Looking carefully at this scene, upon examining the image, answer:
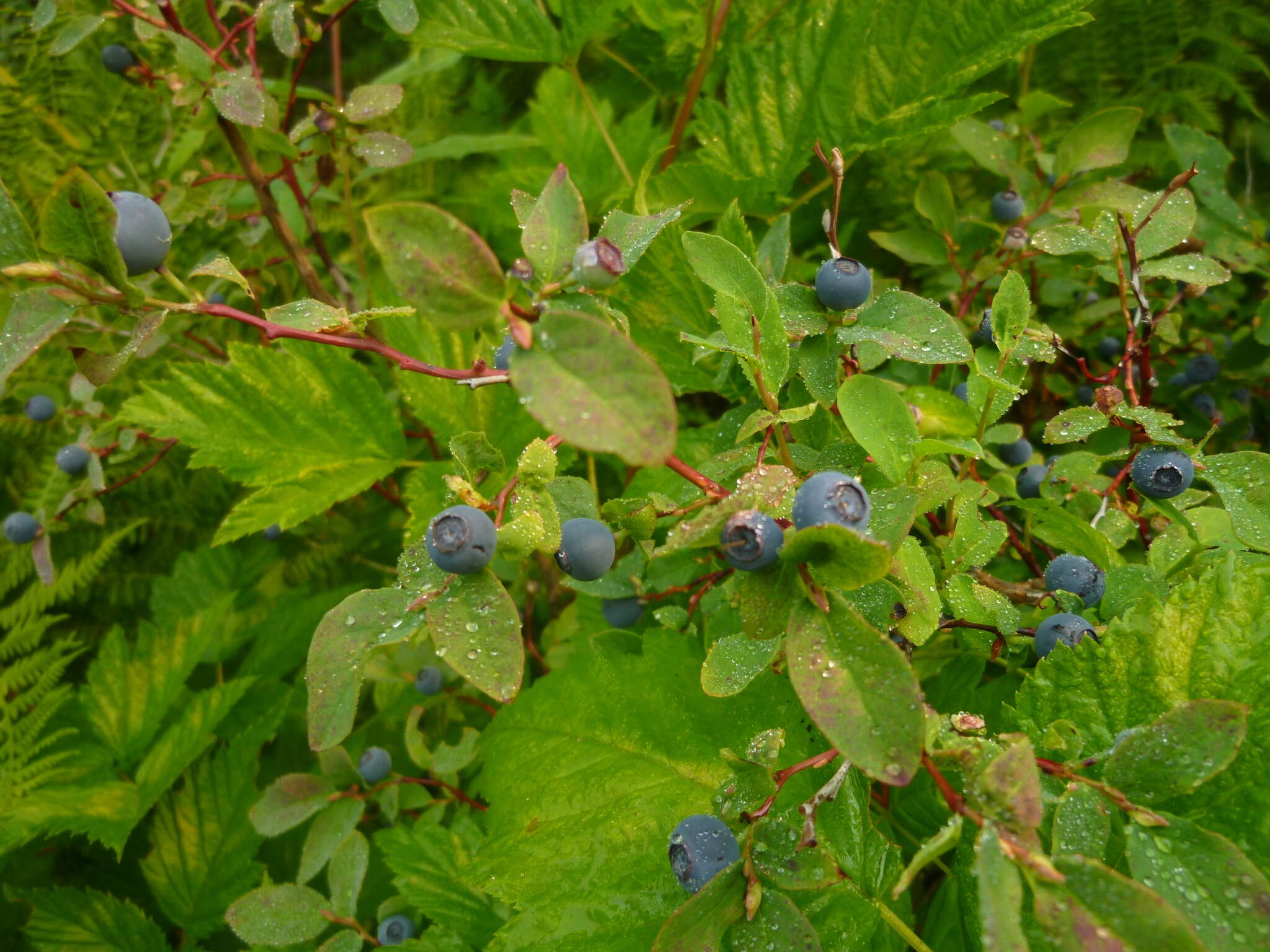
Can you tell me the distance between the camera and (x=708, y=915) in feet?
1.60

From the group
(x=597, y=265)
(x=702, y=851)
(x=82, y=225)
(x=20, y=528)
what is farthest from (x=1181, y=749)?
(x=20, y=528)

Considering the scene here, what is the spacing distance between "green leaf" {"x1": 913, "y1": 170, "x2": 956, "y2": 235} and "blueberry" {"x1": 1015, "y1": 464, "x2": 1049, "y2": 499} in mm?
341

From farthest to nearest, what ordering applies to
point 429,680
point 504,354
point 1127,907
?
1. point 429,680
2. point 504,354
3. point 1127,907

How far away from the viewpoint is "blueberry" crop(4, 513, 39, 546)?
1243mm

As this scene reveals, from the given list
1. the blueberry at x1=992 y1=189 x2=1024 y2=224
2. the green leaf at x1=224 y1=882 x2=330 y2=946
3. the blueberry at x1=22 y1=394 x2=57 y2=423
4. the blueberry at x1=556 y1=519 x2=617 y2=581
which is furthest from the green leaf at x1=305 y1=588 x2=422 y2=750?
the blueberry at x1=22 y1=394 x2=57 y2=423

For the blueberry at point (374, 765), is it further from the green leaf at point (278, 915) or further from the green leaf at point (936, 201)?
the green leaf at point (936, 201)

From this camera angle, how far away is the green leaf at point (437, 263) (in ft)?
1.24

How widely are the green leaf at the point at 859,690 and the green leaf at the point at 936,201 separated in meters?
0.77

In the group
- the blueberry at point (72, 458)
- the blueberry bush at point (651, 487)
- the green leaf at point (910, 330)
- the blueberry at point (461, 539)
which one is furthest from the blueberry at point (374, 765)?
the green leaf at point (910, 330)

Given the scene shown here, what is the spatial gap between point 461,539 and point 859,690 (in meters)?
0.23

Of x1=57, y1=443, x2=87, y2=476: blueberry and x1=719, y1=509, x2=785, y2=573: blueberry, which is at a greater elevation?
x1=719, y1=509, x2=785, y2=573: blueberry

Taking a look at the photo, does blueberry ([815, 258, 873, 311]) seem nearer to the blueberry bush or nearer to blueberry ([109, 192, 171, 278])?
the blueberry bush

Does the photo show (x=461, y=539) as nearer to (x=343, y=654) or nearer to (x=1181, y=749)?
(x=343, y=654)

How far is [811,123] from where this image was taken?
1.18m
